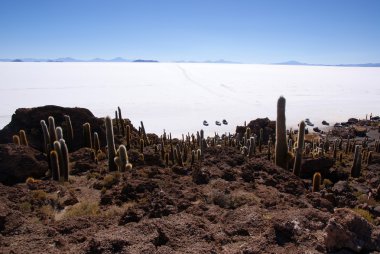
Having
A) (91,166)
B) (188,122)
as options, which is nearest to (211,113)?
(188,122)

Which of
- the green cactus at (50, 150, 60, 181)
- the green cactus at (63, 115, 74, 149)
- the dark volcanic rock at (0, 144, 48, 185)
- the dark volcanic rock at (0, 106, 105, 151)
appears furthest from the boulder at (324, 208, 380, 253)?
the dark volcanic rock at (0, 106, 105, 151)

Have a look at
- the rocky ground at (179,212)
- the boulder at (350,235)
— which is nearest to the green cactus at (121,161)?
the rocky ground at (179,212)

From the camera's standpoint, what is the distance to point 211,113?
5528 cm

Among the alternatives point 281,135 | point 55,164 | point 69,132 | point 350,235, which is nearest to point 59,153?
point 55,164

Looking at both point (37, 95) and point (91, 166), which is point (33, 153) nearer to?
point (91, 166)

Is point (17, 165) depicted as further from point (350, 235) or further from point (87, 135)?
point (350, 235)

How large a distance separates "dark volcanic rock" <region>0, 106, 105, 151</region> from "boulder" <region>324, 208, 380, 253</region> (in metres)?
15.0

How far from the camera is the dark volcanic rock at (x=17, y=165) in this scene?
11.6 metres

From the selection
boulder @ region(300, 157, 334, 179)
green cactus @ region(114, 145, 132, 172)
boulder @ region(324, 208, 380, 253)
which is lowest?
boulder @ region(300, 157, 334, 179)

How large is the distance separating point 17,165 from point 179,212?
7627 millimetres

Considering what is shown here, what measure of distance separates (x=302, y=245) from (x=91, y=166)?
10.4 meters

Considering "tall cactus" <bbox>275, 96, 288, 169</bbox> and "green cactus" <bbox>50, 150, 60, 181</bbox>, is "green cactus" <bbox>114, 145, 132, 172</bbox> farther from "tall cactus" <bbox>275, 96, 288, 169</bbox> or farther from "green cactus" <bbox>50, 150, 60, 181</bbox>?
"tall cactus" <bbox>275, 96, 288, 169</bbox>

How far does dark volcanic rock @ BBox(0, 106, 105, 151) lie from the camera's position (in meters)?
17.2

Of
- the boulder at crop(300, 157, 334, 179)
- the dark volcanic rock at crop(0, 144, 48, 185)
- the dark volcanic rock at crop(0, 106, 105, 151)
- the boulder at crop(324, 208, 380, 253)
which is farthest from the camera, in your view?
the dark volcanic rock at crop(0, 106, 105, 151)
